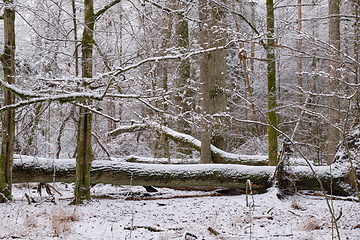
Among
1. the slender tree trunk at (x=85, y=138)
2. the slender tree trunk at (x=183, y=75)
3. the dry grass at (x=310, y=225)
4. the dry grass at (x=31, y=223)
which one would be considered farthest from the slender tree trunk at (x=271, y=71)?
the dry grass at (x=31, y=223)

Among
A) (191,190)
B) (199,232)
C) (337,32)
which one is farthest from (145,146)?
(199,232)

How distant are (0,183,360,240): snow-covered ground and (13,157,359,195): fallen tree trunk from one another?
35 centimetres

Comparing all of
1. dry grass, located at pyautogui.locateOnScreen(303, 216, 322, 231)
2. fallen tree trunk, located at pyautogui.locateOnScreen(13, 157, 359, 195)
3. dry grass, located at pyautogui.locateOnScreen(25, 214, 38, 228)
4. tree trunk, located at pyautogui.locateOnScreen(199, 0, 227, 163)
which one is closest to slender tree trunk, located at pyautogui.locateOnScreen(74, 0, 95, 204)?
fallen tree trunk, located at pyautogui.locateOnScreen(13, 157, 359, 195)

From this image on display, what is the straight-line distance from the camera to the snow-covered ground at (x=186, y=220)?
4.24 meters

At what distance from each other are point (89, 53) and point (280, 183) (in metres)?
5.00

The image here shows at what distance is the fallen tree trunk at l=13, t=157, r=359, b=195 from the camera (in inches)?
277

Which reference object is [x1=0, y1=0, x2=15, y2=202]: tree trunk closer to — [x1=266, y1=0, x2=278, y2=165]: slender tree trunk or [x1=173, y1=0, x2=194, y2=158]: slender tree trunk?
[x1=173, y1=0, x2=194, y2=158]: slender tree trunk

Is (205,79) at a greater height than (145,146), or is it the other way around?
(205,79)

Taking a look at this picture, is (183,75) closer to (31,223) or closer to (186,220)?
(186,220)

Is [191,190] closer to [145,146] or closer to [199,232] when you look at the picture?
[199,232]

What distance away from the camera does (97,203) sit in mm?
6422

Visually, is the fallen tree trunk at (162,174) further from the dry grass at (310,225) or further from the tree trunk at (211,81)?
the dry grass at (310,225)

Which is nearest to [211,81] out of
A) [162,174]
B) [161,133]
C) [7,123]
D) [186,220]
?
[161,133]

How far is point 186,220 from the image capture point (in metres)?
5.25
